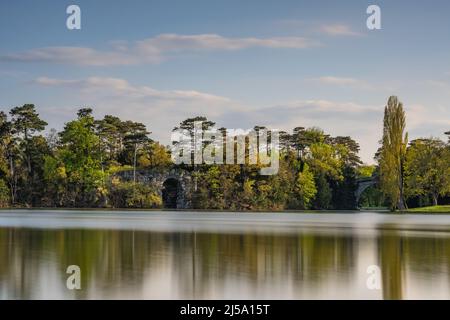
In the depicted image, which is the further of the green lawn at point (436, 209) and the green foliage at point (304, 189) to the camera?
the green foliage at point (304, 189)

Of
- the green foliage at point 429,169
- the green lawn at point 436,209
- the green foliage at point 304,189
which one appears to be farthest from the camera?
the green foliage at point 304,189

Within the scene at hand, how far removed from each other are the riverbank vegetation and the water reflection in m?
42.9

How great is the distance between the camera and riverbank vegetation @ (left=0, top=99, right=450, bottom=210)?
63.8 meters

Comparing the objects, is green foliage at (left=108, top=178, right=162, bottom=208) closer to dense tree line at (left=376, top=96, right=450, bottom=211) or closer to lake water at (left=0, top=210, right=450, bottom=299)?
dense tree line at (left=376, top=96, right=450, bottom=211)

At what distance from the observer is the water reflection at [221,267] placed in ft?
35.9

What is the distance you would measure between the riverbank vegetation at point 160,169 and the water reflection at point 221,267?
42926 mm

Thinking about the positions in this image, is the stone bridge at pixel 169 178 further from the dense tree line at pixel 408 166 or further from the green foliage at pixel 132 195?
the dense tree line at pixel 408 166

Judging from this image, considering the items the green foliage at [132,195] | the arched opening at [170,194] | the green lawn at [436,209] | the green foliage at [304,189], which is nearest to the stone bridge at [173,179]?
the arched opening at [170,194]

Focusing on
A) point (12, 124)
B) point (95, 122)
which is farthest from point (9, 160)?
point (95, 122)

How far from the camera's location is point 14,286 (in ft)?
36.9

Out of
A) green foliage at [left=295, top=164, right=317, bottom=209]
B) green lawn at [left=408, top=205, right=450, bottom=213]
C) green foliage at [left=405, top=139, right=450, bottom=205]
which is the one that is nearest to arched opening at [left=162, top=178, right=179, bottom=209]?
green foliage at [left=295, top=164, right=317, bottom=209]

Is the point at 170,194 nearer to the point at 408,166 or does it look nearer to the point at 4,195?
the point at 4,195

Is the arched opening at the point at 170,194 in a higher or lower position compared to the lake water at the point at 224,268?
higher

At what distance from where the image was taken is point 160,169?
6988cm
